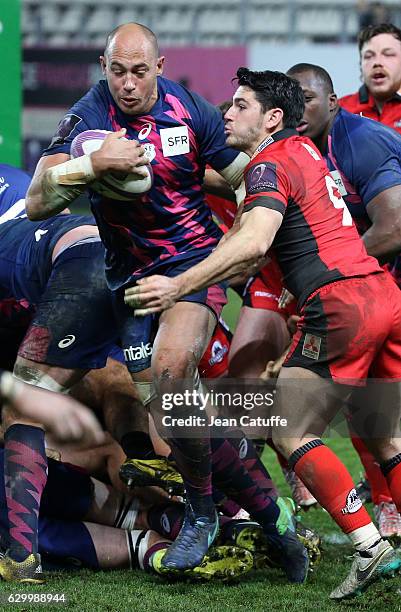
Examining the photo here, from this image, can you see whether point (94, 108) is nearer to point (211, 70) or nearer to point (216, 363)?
point (216, 363)

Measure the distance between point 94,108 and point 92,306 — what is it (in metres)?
0.81

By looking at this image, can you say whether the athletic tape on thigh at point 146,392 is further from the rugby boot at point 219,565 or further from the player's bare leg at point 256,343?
the player's bare leg at point 256,343

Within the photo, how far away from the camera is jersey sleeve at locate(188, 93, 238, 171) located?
457cm

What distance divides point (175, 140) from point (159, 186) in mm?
200

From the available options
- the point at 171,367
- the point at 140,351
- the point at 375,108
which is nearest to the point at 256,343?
the point at 140,351

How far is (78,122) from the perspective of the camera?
445 centimetres

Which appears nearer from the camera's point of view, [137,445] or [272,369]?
[137,445]

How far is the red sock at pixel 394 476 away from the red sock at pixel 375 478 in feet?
3.40

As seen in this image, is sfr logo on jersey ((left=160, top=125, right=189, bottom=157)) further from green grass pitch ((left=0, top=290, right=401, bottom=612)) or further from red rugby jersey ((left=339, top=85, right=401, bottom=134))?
red rugby jersey ((left=339, top=85, right=401, bottom=134))

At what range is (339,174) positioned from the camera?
534cm

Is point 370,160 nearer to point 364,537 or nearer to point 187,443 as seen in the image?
point 187,443

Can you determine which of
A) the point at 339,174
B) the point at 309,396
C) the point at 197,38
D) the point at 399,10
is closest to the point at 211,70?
the point at 197,38

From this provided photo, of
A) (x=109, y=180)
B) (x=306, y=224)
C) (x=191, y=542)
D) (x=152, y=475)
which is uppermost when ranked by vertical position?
(x=109, y=180)

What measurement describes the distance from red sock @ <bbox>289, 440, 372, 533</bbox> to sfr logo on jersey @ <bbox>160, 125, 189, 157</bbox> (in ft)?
4.43
